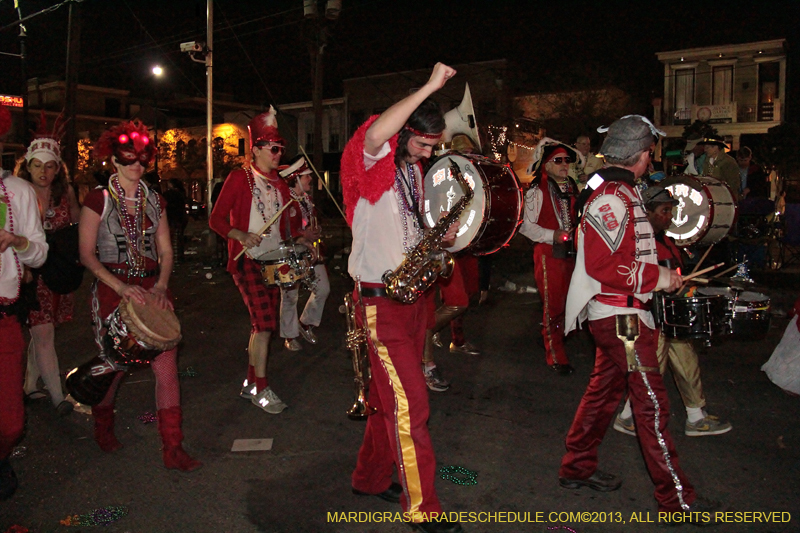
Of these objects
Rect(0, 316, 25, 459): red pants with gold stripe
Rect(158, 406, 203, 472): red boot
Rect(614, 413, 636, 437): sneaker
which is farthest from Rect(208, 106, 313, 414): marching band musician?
Rect(614, 413, 636, 437): sneaker

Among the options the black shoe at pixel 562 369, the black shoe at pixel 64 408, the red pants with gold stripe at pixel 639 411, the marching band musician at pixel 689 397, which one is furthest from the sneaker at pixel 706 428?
the black shoe at pixel 64 408

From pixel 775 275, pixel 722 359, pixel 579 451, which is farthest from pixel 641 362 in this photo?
pixel 775 275

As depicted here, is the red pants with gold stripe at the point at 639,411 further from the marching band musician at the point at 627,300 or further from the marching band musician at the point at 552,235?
the marching band musician at the point at 552,235

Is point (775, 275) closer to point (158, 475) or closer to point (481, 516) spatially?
point (481, 516)

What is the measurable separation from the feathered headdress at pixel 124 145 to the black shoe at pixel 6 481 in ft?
6.42

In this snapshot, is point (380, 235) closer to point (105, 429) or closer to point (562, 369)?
point (105, 429)

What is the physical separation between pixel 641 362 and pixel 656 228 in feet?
3.42

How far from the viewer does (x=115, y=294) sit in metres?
4.16

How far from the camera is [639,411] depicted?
11.3 feet

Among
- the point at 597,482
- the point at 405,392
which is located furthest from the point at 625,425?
the point at 405,392

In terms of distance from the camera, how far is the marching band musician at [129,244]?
162 inches

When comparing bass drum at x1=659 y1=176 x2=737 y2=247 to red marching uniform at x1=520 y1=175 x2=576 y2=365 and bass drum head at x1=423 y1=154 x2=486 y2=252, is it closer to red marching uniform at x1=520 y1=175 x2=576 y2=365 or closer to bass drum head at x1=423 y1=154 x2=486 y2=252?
red marching uniform at x1=520 y1=175 x2=576 y2=365

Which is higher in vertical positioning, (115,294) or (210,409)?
(115,294)

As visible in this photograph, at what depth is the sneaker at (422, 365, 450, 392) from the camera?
5859mm
